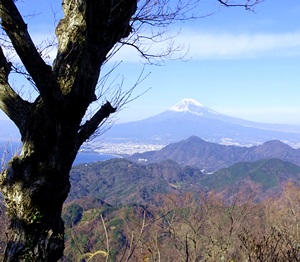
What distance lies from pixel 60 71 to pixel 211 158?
169720 mm

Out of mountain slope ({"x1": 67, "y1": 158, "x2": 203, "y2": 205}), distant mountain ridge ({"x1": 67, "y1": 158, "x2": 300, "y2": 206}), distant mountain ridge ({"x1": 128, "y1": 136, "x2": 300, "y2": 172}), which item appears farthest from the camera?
distant mountain ridge ({"x1": 128, "y1": 136, "x2": 300, "y2": 172})

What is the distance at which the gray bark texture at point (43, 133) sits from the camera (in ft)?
5.65

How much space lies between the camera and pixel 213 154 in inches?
6781

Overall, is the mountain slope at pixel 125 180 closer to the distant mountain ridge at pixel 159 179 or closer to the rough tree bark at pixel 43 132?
the distant mountain ridge at pixel 159 179

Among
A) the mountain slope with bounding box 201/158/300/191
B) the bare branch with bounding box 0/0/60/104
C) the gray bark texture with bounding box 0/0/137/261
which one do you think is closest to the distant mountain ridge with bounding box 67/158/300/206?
the mountain slope with bounding box 201/158/300/191

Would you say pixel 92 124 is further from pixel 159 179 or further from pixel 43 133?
pixel 159 179

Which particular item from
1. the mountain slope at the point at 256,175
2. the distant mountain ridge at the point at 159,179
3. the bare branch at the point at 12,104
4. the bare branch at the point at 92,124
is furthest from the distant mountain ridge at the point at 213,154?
the bare branch at the point at 12,104

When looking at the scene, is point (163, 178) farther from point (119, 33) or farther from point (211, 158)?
point (119, 33)

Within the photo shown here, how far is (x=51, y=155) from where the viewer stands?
1873 mm

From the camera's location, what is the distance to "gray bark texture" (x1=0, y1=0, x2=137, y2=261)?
172 centimetres

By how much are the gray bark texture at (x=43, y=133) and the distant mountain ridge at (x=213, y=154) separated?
149351 millimetres

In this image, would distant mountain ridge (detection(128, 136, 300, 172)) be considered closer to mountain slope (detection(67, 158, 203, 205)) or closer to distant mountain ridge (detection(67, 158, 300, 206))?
mountain slope (detection(67, 158, 203, 205))

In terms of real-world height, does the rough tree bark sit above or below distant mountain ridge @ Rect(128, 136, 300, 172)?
above

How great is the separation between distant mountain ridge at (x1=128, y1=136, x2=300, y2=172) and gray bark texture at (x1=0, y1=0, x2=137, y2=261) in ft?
490
